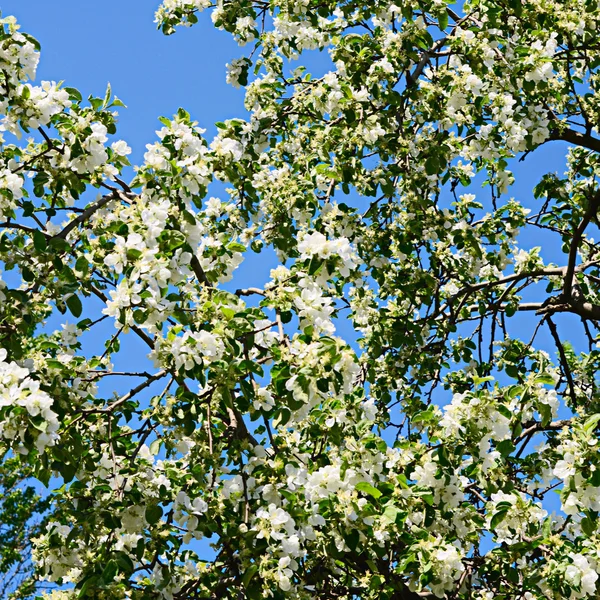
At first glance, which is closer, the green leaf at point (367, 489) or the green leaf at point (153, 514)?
the green leaf at point (367, 489)

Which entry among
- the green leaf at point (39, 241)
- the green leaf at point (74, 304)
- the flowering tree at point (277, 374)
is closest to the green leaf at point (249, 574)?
the flowering tree at point (277, 374)

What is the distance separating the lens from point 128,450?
4617 millimetres

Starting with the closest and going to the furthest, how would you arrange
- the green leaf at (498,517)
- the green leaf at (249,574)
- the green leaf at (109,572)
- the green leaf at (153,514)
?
the green leaf at (249,574) → the green leaf at (109,572) → the green leaf at (498,517) → the green leaf at (153,514)

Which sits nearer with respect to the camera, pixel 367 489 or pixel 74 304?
pixel 367 489

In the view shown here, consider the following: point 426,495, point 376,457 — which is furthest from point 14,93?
point 426,495

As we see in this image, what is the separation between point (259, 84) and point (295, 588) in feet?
11.3

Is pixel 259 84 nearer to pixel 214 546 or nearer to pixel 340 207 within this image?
pixel 340 207

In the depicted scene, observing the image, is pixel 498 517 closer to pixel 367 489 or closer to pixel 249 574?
pixel 367 489

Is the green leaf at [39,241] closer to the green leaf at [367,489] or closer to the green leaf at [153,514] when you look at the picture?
Result: the green leaf at [153,514]

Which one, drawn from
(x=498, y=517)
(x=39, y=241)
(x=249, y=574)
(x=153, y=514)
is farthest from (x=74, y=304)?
(x=498, y=517)

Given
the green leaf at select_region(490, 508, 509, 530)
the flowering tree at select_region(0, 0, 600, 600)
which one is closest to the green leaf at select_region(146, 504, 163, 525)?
the flowering tree at select_region(0, 0, 600, 600)

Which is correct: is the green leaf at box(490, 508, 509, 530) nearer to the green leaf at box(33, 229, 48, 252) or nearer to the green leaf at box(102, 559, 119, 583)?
the green leaf at box(102, 559, 119, 583)

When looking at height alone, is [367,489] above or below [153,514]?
below

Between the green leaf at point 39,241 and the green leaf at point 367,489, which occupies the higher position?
the green leaf at point 39,241
